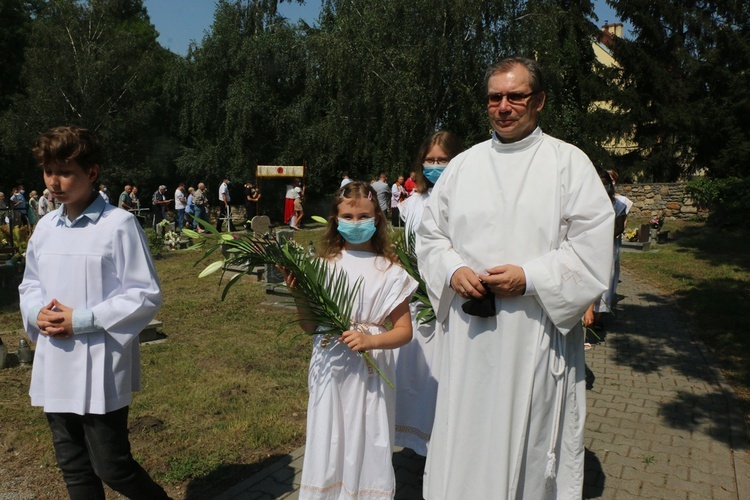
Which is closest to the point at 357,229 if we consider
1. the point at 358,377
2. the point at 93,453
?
the point at 358,377

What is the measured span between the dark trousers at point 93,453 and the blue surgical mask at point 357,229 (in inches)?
55.9

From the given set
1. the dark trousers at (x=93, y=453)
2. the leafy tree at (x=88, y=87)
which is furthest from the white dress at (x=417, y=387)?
the leafy tree at (x=88, y=87)

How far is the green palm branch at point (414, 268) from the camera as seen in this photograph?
12.4ft

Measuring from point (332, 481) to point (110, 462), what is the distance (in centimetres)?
108

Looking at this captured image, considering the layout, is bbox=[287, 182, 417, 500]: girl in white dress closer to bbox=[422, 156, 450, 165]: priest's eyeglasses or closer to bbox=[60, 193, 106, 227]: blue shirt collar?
bbox=[422, 156, 450, 165]: priest's eyeglasses

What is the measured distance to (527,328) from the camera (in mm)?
2809

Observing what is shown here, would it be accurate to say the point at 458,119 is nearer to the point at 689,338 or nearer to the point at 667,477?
the point at 689,338

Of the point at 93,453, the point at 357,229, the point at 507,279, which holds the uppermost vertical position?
the point at 357,229

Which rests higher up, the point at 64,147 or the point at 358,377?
the point at 64,147

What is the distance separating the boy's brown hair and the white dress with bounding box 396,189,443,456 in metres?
1.86

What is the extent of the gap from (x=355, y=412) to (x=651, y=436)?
2974 mm

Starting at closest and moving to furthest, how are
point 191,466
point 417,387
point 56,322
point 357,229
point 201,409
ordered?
point 56,322 < point 357,229 < point 417,387 < point 191,466 < point 201,409

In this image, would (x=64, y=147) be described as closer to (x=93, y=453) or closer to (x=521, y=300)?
(x=93, y=453)

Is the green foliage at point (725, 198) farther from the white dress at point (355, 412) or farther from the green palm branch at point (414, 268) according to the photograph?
the white dress at point (355, 412)
